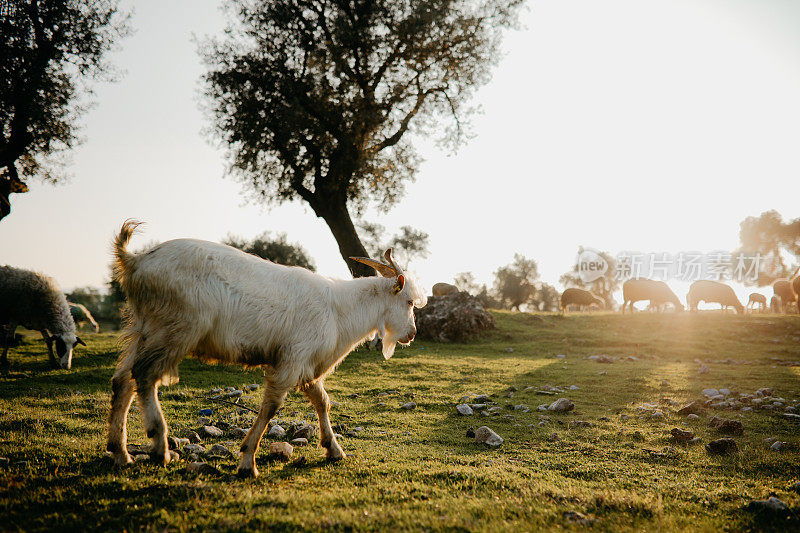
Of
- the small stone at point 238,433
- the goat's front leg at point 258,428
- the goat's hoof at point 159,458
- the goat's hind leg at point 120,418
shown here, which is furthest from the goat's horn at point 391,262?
the goat's hoof at point 159,458

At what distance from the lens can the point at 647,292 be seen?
96.9 ft

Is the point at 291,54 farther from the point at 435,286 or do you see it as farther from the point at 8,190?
the point at 435,286

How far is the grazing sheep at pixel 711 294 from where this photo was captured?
3038 cm

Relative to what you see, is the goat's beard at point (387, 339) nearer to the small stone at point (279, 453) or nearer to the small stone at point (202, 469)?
the small stone at point (279, 453)

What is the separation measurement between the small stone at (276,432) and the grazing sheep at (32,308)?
868 centimetres

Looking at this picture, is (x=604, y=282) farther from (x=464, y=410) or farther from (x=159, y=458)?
(x=159, y=458)

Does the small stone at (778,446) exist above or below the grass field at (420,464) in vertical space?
above

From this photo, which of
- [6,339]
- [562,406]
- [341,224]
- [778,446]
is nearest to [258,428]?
[562,406]

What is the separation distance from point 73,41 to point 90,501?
19.3 m

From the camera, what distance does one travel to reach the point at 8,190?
16953 millimetres

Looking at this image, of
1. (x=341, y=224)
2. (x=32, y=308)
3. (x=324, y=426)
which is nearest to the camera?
(x=324, y=426)

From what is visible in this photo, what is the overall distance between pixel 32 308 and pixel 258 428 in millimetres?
11370

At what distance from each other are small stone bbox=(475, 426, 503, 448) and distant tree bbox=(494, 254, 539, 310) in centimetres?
5214

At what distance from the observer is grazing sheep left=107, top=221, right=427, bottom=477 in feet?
16.4
